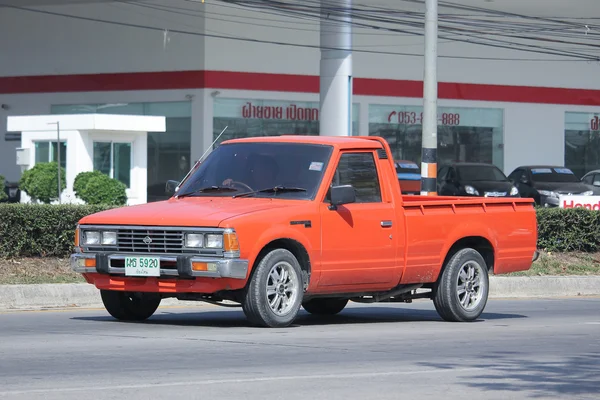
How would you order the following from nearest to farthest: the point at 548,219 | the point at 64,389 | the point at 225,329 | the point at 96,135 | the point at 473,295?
the point at 64,389
the point at 225,329
the point at 473,295
the point at 548,219
the point at 96,135

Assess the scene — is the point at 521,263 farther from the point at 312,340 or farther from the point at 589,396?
the point at 589,396

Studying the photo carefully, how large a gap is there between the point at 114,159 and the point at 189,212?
70.0 feet

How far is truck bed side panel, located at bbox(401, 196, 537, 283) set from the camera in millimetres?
12734

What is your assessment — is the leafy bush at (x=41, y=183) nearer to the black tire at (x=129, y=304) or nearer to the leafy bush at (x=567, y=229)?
the leafy bush at (x=567, y=229)

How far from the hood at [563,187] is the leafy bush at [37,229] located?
22.2 meters

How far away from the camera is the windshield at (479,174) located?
37.6 meters

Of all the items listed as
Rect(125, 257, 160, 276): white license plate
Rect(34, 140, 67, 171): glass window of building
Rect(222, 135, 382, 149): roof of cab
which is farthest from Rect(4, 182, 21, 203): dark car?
Rect(125, 257, 160, 276): white license plate

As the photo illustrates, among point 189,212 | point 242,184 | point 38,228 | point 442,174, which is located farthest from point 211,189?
point 442,174

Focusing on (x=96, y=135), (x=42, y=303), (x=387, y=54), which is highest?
(x=387, y=54)

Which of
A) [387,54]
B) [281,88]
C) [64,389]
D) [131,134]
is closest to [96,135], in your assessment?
[131,134]

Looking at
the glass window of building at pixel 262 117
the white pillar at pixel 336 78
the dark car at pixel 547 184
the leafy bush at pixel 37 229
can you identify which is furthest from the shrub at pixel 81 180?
the dark car at pixel 547 184

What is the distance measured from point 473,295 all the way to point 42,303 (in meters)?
5.12

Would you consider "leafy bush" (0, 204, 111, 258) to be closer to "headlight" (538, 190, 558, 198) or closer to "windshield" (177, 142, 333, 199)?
"windshield" (177, 142, 333, 199)

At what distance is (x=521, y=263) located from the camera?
13.9 meters
